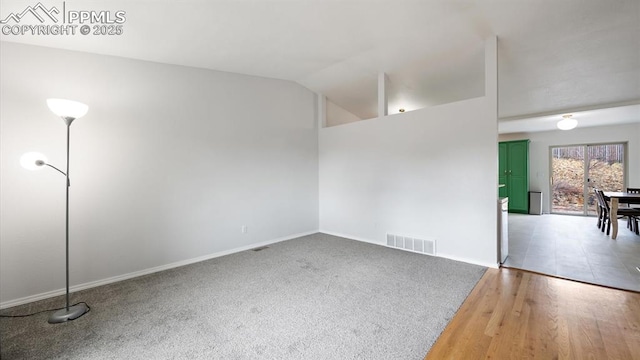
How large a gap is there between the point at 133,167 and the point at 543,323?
4466 millimetres

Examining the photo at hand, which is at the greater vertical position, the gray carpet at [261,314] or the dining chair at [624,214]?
the dining chair at [624,214]

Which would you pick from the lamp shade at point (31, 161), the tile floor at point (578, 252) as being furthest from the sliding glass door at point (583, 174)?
the lamp shade at point (31, 161)

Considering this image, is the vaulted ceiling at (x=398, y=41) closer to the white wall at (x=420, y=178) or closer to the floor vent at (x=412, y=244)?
the white wall at (x=420, y=178)

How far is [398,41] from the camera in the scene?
3.33 meters

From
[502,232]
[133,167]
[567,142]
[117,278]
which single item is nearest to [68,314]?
[117,278]

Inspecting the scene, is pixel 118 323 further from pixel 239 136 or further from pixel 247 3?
pixel 247 3

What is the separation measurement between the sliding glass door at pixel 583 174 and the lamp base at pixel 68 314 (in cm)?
1025

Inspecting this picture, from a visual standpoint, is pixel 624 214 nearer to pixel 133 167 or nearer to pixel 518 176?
pixel 518 176

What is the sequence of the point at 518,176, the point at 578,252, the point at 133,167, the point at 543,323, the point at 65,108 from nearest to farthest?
the point at 543,323, the point at 65,108, the point at 133,167, the point at 578,252, the point at 518,176

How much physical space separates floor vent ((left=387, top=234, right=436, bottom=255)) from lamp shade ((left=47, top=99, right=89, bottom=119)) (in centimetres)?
418

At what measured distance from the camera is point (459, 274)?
3010mm

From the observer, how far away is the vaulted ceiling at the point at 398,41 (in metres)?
2.54

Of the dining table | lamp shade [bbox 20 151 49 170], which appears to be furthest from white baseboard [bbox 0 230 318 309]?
the dining table

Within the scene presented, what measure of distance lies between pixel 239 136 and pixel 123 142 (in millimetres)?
1528
